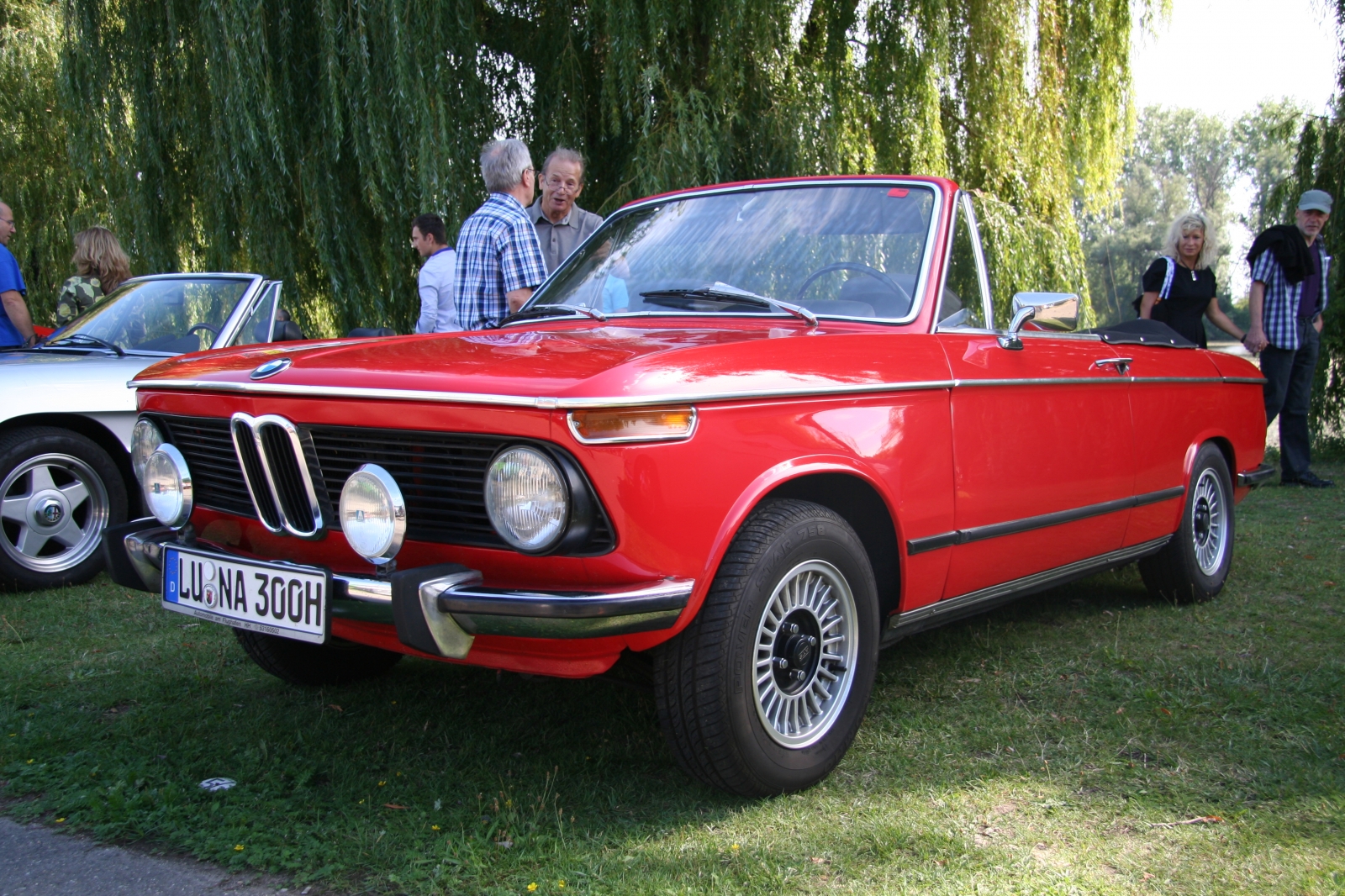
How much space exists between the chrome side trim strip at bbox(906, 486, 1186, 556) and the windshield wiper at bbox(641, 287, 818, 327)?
73 cm

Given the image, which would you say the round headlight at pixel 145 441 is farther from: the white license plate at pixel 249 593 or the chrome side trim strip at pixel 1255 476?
the chrome side trim strip at pixel 1255 476

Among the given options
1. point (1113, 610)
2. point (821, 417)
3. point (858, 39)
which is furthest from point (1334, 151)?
point (821, 417)

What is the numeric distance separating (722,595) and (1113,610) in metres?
2.83

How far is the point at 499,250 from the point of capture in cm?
502

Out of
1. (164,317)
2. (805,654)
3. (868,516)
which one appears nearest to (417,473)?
(805,654)

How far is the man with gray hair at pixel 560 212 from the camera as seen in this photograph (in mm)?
5582

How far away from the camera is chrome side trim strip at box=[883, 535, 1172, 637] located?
3.29 metres

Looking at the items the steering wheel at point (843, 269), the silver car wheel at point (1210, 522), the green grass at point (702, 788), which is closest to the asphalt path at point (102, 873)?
the green grass at point (702, 788)

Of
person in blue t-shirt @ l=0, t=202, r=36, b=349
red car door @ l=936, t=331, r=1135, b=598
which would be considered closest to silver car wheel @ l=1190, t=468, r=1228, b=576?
red car door @ l=936, t=331, r=1135, b=598

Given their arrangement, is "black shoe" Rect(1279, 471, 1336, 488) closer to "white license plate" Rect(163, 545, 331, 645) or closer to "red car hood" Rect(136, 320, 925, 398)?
"red car hood" Rect(136, 320, 925, 398)

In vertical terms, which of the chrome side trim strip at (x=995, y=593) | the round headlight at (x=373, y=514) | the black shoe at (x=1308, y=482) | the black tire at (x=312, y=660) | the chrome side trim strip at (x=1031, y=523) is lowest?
the black shoe at (x=1308, y=482)

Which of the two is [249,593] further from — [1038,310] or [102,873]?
[1038,310]

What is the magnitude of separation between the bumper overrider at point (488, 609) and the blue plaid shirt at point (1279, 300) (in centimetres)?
741

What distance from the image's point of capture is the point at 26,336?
21.2 feet
